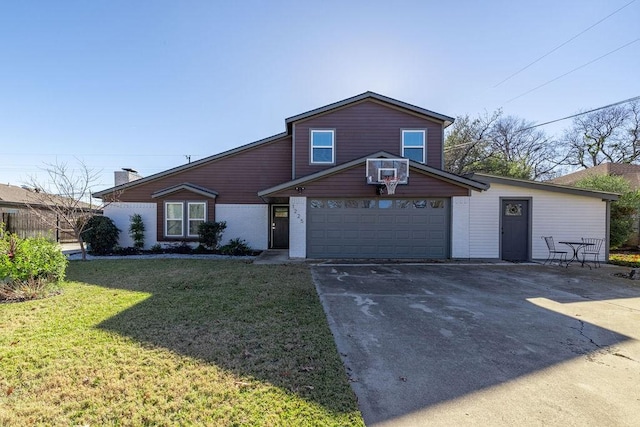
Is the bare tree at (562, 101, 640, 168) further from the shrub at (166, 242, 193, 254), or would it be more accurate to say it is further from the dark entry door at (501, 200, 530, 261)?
the shrub at (166, 242, 193, 254)

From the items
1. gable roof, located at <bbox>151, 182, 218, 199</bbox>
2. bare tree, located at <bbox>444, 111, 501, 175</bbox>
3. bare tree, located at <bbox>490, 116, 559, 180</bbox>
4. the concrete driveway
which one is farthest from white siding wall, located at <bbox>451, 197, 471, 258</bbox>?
bare tree, located at <bbox>490, 116, 559, 180</bbox>

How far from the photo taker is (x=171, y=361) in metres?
3.19

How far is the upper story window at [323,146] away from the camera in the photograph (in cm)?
1252

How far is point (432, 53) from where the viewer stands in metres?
12.6

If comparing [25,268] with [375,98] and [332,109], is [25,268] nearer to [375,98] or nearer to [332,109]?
[332,109]

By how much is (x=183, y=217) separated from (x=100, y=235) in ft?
10.5

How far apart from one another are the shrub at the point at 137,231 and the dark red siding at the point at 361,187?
23.4ft

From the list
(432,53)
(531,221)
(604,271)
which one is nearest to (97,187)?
(432,53)

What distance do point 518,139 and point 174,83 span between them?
31635mm

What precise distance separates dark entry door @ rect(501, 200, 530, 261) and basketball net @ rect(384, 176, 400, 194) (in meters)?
4.55

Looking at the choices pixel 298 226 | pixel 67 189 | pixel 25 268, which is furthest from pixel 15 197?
pixel 298 226

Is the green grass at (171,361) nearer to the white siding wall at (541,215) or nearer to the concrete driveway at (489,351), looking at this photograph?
the concrete driveway at (489,351)

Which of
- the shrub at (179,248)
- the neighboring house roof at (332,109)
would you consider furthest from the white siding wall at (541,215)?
the shrub at (179,248)

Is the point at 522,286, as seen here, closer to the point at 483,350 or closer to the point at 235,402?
the point at 483,350
